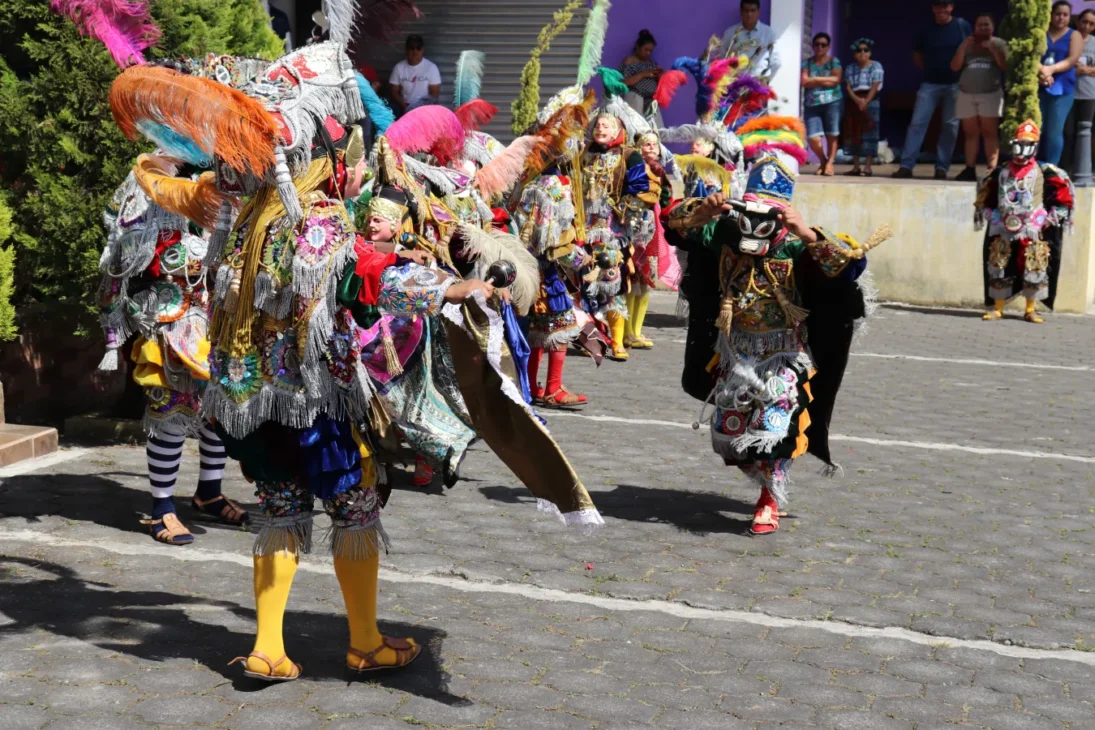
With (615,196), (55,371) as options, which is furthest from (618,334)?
(55,371)

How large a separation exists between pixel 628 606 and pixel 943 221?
1052 centimetres

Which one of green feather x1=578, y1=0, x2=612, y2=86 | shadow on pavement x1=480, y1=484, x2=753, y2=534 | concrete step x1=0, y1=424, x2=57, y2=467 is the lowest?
shadow on pavement x1=480, y1=484, x2=753, y2=534

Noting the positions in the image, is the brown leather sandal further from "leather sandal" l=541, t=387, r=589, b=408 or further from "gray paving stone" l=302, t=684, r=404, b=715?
"leather sandal" l=541, t=387, r=589, b=408

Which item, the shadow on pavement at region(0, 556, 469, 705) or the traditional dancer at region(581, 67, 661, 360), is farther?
the traditional dancer at region(581, 67, 661, 360)

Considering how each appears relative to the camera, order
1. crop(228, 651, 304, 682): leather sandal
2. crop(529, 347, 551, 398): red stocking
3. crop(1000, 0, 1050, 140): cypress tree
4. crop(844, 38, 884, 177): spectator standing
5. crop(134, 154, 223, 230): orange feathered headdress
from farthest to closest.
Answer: crop(844, 38, 884, 177): spectator standing → crop(1000, 0, 1050, 140): cypress tree → crop(529, 347, 551, 398): red stocking → crop(134, 154, 223, 230): orange feathered headdress → crop(228, 651, 304, 682): leather sandal

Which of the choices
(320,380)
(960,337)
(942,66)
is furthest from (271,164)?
(942,66)

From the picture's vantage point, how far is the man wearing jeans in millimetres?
16844

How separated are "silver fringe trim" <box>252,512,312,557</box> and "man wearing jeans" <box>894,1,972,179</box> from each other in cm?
1364

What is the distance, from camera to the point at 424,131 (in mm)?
6875

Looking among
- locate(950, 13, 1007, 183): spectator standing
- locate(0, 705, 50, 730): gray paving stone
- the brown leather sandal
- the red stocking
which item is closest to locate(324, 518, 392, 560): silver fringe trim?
the brown leather sandal

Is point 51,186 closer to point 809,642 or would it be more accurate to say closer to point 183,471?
point 183,471

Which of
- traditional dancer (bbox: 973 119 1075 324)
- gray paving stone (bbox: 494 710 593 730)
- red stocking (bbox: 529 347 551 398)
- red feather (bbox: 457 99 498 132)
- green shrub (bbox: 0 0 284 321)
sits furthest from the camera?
traditional dancer (bbox: 973 119 1075 324)

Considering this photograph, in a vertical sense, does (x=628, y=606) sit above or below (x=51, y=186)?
below

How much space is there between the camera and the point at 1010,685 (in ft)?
15.9
